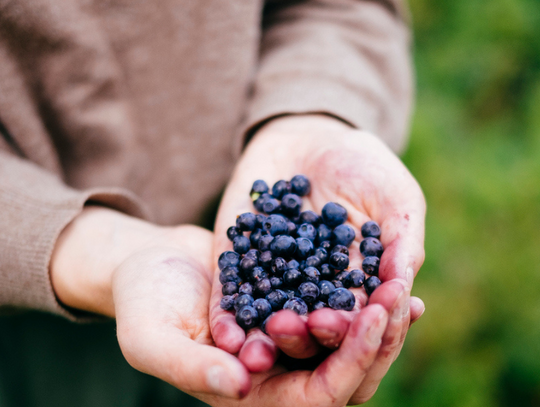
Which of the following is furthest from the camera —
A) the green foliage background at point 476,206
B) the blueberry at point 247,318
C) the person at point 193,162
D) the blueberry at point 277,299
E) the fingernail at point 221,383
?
the green foliage background at point 476,206

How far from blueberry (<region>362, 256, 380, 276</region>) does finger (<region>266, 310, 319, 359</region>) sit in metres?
0.36

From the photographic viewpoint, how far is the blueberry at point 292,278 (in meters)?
1.29

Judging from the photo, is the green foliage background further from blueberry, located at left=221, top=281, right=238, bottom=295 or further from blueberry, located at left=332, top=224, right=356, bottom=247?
blueberry, located at left=221, top=281, right=238, bottom=295

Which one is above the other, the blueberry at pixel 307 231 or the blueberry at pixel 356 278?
the blueberry at pixel 356 278

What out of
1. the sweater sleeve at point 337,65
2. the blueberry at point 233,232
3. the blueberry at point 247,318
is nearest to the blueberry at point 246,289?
the blueberry at point 247,318

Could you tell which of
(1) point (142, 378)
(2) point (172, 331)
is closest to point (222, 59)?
(2) point (172, 331)

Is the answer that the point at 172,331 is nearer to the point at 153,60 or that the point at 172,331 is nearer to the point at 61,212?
the point at 61,212

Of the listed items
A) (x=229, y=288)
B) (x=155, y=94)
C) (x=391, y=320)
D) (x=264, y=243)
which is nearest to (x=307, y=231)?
(x=264, y=243)

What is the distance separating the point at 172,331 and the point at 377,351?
485 millimetres

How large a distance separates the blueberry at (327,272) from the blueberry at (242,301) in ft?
0.90

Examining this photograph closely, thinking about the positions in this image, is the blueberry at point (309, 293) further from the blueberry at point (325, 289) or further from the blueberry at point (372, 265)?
the blueberry at point (372, 265)

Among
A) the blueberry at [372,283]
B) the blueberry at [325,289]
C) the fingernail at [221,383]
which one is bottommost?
the blueberry at [325,289]

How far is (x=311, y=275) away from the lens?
1287 mm

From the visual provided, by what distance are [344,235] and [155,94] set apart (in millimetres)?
1000
